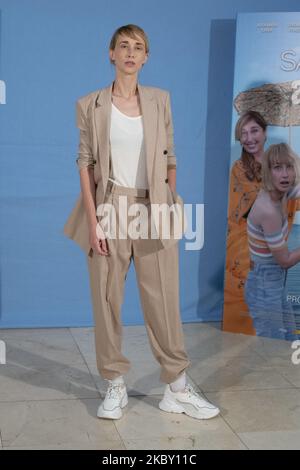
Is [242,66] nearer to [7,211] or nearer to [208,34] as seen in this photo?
[208,34]

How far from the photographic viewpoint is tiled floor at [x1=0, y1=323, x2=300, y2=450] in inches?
110

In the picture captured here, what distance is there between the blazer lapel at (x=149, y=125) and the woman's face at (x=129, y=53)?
0.10 metres

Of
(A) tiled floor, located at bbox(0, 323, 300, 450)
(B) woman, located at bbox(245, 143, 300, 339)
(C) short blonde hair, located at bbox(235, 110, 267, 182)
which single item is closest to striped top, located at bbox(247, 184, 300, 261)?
(B) woman, located at bbox(245, 143, 300, 339)

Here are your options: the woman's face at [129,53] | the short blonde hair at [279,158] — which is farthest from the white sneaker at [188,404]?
the short blonde hair at [279,158]

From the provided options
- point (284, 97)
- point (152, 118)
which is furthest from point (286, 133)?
point (152, 118)

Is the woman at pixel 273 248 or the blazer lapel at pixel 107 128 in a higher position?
the blazer lapel at pixel 107 128

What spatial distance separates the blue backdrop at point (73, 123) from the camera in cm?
396

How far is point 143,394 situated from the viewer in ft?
10.6

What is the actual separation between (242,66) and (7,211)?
4.49 feet

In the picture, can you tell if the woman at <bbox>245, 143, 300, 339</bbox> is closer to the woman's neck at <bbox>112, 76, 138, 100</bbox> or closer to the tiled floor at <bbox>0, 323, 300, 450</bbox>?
the tiled floor at <bbox>0, 323, 300, 450</bbox>

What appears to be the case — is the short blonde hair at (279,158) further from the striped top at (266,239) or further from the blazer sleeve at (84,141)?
the blazer sleeve at (84,141)

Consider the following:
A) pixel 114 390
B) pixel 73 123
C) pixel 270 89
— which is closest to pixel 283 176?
pixel 270 89

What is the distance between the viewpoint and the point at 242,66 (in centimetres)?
394

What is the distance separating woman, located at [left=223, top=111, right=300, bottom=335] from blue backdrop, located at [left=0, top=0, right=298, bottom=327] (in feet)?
0.84
